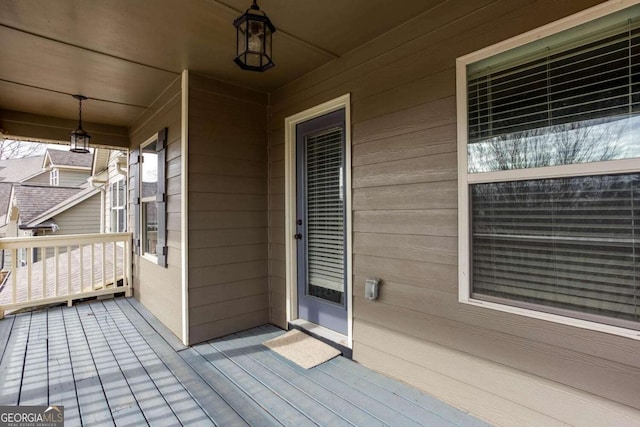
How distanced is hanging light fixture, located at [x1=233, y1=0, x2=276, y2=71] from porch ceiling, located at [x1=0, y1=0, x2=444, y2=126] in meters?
0.52

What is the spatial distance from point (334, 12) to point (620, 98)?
5.31 ft

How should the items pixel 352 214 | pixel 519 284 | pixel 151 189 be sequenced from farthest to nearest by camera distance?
pixel 151 189, pixel 352 214, pixel 519 284

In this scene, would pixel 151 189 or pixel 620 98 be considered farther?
pixel 151 189

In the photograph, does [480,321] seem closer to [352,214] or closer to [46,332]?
[352,214]

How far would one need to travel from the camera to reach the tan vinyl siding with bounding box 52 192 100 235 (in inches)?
352

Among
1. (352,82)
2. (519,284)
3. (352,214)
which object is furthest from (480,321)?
(352,82)

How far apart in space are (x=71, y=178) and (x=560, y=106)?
41.5 feet

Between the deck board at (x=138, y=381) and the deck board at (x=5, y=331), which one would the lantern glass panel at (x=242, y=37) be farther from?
the deck board at (x=5, y=331)

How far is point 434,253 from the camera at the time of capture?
201 cm

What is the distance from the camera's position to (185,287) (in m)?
2.90

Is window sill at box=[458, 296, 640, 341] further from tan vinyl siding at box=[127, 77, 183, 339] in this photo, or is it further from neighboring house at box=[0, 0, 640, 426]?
tan vinyl siding at box=[127, 77, 183, 339]

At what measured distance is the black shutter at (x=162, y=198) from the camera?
3.34 metres

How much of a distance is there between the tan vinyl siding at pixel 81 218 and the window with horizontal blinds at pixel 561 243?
34.5 feet

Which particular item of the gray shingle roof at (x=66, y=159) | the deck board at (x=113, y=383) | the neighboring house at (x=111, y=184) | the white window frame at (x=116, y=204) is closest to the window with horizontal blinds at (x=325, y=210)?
the deck board at (x=113, y=383)
